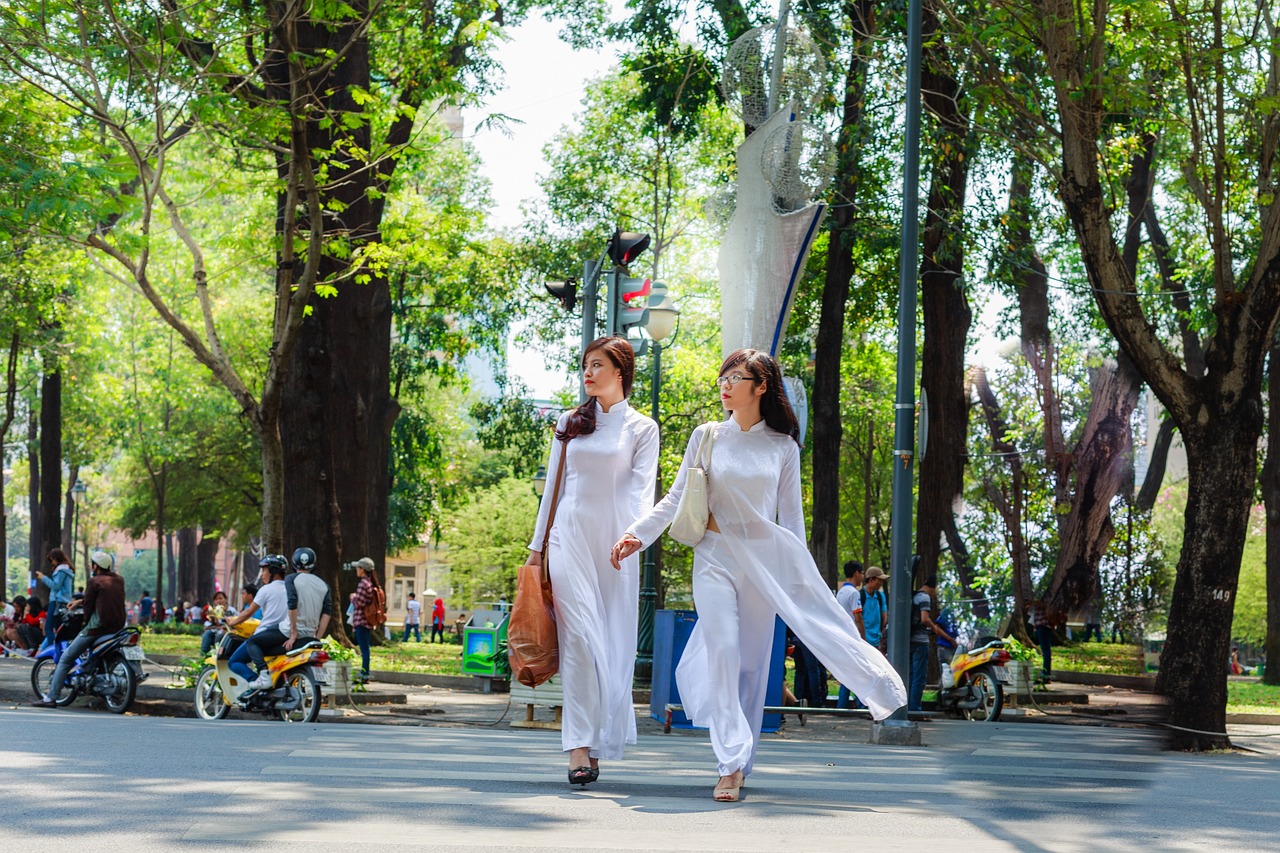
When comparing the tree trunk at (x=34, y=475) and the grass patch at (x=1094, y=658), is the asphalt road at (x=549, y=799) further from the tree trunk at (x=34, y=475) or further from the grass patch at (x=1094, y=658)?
the tree trunk at (x=34, y=475)

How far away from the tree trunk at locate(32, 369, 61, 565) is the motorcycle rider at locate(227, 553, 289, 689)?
23.6m

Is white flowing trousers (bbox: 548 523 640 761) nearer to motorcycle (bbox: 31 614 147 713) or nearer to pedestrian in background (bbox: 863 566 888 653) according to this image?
motorcycle (bbox: 31 614 147 713)

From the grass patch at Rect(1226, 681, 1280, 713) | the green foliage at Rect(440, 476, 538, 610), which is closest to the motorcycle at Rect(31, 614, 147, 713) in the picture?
the grass patch at Rect(1226, 681, 1280, 713)

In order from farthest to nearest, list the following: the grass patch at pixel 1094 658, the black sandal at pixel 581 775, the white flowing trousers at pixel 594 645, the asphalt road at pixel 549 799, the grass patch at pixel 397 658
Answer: the grass patch at pixel 397 658 → the grass patch at pixel 1094 658 → the white flowing trousers at pixel 594 645 → the black sandal at pixel 581 775 → the asphalt road at pixel 549 799

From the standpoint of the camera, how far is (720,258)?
618 inches

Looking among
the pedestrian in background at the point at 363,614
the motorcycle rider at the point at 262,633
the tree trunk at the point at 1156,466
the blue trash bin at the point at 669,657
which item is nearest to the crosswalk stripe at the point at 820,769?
the blue trash bin at the point at 669,657

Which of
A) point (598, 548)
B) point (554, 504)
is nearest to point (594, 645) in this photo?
point (598, 548)

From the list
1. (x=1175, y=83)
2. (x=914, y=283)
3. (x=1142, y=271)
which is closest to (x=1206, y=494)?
(x=914, y=283)

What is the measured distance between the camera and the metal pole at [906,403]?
1357cm

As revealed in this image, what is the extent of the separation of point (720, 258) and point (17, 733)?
8694mm

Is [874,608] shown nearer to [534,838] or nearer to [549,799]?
[549,799]

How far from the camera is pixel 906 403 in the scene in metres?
13.8

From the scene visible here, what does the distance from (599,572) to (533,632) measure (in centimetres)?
43

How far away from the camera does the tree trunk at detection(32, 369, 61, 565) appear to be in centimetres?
3666
